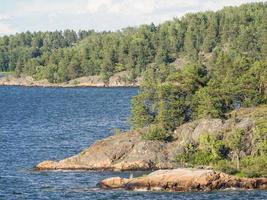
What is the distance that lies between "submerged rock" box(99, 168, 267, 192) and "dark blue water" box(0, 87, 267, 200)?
1.86m

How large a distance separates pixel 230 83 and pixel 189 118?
8713 millimetres

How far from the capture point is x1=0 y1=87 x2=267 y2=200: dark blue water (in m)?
73.0

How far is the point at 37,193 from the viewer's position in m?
74.8

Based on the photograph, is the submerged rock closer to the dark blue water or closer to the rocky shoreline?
the dark blue water

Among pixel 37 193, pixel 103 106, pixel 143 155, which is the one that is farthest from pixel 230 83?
pixel 103 106

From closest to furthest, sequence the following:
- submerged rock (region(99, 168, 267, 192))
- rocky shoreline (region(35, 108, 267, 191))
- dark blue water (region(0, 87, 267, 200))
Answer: dark blue water (region(0, 87, 267, 200)) → submerged rock (region(99, 168, 267, 192)) → rocky shoreline (region(35, 108, 267, 191))

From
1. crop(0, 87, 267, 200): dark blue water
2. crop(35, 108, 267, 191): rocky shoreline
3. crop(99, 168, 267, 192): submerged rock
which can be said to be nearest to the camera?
crop(0, 87, 267, 200): dark blue water

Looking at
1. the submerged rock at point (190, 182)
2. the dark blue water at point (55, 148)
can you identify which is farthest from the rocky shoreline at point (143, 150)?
the submerged rock at point (190, 182)

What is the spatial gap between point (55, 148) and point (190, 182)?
4242cm

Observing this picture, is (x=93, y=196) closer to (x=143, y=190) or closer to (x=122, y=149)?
(x=143, y=190)

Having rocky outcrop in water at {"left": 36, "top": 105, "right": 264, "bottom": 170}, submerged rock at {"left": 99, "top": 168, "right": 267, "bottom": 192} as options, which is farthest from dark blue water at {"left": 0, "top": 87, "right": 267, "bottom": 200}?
rocky outcrop in water at {"left": 36, "top": 105, "right": 264, "bottom": 170}

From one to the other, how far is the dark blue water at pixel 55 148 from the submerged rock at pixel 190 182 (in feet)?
6.09

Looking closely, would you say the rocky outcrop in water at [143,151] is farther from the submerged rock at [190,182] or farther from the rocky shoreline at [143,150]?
the submerged rock at [190,182]

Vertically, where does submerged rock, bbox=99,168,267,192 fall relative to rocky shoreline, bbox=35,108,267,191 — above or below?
below
